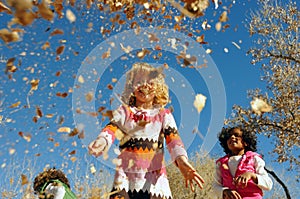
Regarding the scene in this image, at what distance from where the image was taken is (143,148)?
3.77m

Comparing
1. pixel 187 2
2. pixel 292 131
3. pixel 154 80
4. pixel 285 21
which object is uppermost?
pixel 285 21

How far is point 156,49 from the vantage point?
Result: 416 centimetres

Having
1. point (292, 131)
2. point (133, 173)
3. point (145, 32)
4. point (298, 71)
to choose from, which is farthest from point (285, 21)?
point (133, 173)

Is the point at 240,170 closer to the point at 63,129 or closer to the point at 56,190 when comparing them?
the point at 63,129

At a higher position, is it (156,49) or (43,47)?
(156,49)

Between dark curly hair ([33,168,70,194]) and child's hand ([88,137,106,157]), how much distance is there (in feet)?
9.64

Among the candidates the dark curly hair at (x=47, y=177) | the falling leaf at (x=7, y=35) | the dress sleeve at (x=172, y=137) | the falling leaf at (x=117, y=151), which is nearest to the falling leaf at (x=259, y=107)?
the dress sleeve at (x=172, y=137)

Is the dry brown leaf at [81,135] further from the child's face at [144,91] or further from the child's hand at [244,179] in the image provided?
the child's hand at [244,179]

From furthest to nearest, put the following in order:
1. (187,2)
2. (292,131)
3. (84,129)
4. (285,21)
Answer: (285,21) → (292,131) → (84,129) → (187,2)

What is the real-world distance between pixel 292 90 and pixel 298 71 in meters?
0.68

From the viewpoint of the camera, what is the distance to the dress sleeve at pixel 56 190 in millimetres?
5625

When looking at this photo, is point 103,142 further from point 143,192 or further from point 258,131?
point 258,131

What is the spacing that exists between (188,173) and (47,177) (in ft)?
11.3

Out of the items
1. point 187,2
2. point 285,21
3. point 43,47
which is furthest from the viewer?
point 285,21
